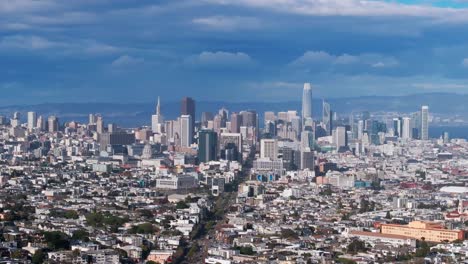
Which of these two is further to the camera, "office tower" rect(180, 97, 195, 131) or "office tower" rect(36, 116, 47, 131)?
"office tower" rect(180, 97, 195, 131)

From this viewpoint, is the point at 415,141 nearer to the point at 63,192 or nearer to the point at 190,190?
the point at 190,190

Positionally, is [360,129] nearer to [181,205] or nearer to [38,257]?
[181,205]

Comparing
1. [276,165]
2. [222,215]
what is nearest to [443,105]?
[276,165]

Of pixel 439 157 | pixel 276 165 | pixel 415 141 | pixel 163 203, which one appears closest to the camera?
pixel 163 203

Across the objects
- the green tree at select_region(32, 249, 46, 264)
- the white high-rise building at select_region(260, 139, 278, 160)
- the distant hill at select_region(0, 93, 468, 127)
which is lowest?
the green tree at select_region(32, 249, 46, 264)

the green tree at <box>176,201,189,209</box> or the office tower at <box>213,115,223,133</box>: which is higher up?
the office tower at <box>213,115,223,133</box>

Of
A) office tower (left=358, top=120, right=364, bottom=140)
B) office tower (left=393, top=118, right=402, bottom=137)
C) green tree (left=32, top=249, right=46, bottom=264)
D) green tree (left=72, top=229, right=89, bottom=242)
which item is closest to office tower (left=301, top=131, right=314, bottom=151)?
office tower (left=358, top=120, right=364, bottom=140)

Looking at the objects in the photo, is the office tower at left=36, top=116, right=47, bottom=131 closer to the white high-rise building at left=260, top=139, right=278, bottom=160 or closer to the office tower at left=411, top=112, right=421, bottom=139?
the white high-rise building at left=260, top=139, right=278, bottom=160
